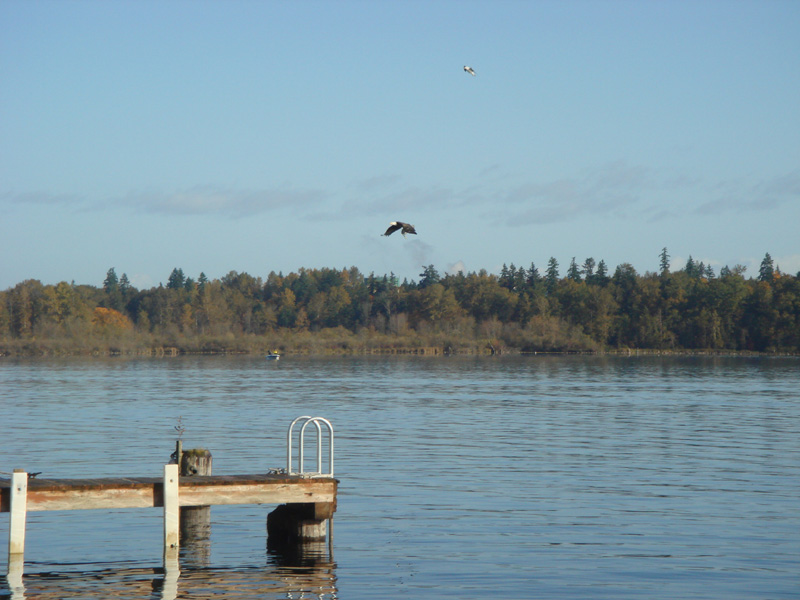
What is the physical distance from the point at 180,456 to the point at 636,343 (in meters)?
184

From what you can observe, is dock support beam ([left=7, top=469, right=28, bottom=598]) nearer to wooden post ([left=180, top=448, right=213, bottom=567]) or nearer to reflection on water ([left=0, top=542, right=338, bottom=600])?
reflection on water ([left=0, top=542, right=338, bottom=600])

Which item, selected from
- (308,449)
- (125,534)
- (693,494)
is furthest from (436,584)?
(308,449)

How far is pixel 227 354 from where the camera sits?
17588 centimetres

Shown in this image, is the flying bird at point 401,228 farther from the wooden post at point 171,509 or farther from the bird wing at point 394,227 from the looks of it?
the wooden post at point 171,509

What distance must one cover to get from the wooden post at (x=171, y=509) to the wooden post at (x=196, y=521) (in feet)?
2.10

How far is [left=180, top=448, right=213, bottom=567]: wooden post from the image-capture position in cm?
1853

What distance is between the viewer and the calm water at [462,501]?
16.7 metres

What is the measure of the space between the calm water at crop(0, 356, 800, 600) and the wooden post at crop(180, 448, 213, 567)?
163 millimetres

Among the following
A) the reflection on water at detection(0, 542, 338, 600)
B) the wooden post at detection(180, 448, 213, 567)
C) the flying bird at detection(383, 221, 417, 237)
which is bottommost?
the reflection on water at detection(0, 542, 338, 600)

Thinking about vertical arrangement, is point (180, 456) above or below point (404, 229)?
below

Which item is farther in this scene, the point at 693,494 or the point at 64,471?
the point at 64,471

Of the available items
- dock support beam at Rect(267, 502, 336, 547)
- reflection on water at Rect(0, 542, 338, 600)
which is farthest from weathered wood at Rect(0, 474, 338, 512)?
reflection on water at Rect(0, 542, 338, 600)

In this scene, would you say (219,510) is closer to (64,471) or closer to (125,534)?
(125,534)

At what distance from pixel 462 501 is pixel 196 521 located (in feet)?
23.3
